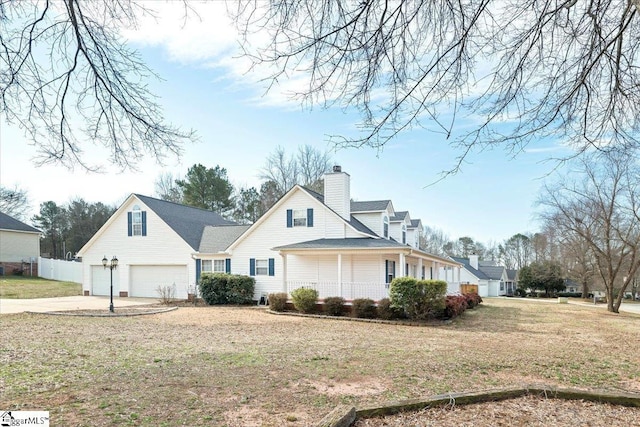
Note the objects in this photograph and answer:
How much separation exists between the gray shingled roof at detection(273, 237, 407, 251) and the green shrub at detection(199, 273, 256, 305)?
100 inches

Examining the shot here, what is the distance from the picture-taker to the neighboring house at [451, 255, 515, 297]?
45.4 m

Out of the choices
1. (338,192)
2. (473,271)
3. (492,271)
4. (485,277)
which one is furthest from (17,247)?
(492,271)

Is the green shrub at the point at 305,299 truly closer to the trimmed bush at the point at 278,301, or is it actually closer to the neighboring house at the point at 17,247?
the trimmed bush at the point at 278,301

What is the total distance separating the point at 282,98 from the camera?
14.6ft

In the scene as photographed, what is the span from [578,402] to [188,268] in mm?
20237

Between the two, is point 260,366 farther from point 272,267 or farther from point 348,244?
point 272,267

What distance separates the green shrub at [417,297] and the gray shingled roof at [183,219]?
11748 mm

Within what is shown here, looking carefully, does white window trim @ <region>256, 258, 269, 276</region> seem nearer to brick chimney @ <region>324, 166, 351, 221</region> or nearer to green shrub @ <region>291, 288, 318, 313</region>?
brick chimney @ <region>324, 166, 351, 221</region>

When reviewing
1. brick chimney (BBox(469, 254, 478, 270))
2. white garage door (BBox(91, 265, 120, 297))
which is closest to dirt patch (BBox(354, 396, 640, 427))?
white garage door (BBox(91, 265, 120, 297))

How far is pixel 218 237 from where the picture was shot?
24344mm

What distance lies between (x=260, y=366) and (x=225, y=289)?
13.8 meters

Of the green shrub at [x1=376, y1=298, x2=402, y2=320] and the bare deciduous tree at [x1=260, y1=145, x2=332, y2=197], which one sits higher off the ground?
the bare deciduous tree at [x1=260, y1=145, x2=332, y2=197]

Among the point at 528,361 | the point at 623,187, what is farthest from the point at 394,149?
the point at 623,187

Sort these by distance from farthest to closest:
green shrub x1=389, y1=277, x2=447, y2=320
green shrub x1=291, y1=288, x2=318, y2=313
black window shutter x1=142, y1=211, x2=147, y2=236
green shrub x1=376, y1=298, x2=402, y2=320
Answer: black window shutter x1=142, y1=211, x2=147, y2=236, green shrub x1=291, y1=288, x2=318, y2=313, green shrub x1=376, y1=298, x2=402, y2=320, green shrub x1=389, y1=277, x2=447, y2=320
